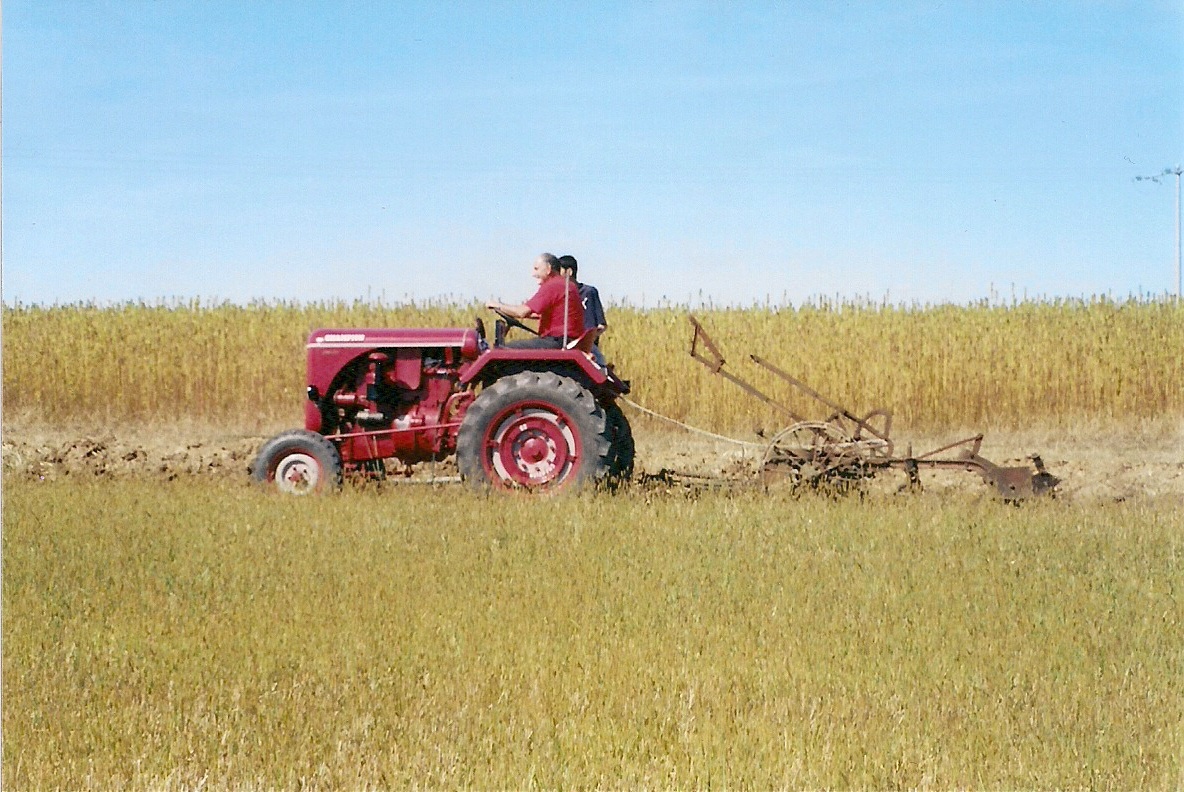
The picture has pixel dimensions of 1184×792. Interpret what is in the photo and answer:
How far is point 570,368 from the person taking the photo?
27.6 ft

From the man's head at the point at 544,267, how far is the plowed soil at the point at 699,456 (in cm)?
165

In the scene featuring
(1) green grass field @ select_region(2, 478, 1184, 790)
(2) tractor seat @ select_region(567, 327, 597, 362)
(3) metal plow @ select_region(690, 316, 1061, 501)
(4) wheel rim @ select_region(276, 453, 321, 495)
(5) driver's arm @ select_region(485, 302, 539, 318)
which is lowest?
(1) green grass field @ select_region(2, 478, 1184, 790)

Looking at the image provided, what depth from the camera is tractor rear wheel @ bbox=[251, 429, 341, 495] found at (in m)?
8.37

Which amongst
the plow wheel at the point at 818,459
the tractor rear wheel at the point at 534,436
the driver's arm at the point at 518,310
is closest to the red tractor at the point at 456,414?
the tractor rear wheel at the point at 534,436

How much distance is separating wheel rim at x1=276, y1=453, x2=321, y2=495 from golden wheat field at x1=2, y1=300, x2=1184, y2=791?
257 mm

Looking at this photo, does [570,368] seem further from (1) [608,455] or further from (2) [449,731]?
(2) [449,731]

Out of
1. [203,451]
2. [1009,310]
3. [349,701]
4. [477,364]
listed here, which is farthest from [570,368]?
[1009,310]

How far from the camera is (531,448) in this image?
8.22 metres

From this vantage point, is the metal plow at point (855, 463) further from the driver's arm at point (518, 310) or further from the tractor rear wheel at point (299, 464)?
the tractor rear wheel at point (299, 464)

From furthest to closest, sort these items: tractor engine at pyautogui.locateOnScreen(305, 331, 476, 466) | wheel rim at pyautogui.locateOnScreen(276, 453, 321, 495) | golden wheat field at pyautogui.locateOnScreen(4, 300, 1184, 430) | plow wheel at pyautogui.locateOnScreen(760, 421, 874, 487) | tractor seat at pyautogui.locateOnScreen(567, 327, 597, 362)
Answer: golden wheat field at pyautogui.locateOnScreen(4, 300, 1184, 430) < tractor engine at pyautogui.locateOnScreen(305, 331, 476, 466) < wheel rim at pyautogui.locateOnScreen(276, 453, 321, 495) < tractor seat at pyautogui.locateOnScreen(567, 327, 597, 362) < plow wheel at pyautogui.locateOnScreen(760, 421, 874, 487)

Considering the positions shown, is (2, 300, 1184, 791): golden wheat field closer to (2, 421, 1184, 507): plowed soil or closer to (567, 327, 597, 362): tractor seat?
(2, 421, 1184, 507): plowed soil

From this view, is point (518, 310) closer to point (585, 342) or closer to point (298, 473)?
point (585, 342)

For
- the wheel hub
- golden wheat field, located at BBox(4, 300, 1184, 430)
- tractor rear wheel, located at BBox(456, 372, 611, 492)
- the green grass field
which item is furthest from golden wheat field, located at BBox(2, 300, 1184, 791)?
golden wheat field, located at BBox(4, 300, 1184, 430)

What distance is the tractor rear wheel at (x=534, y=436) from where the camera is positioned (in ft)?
26.5
